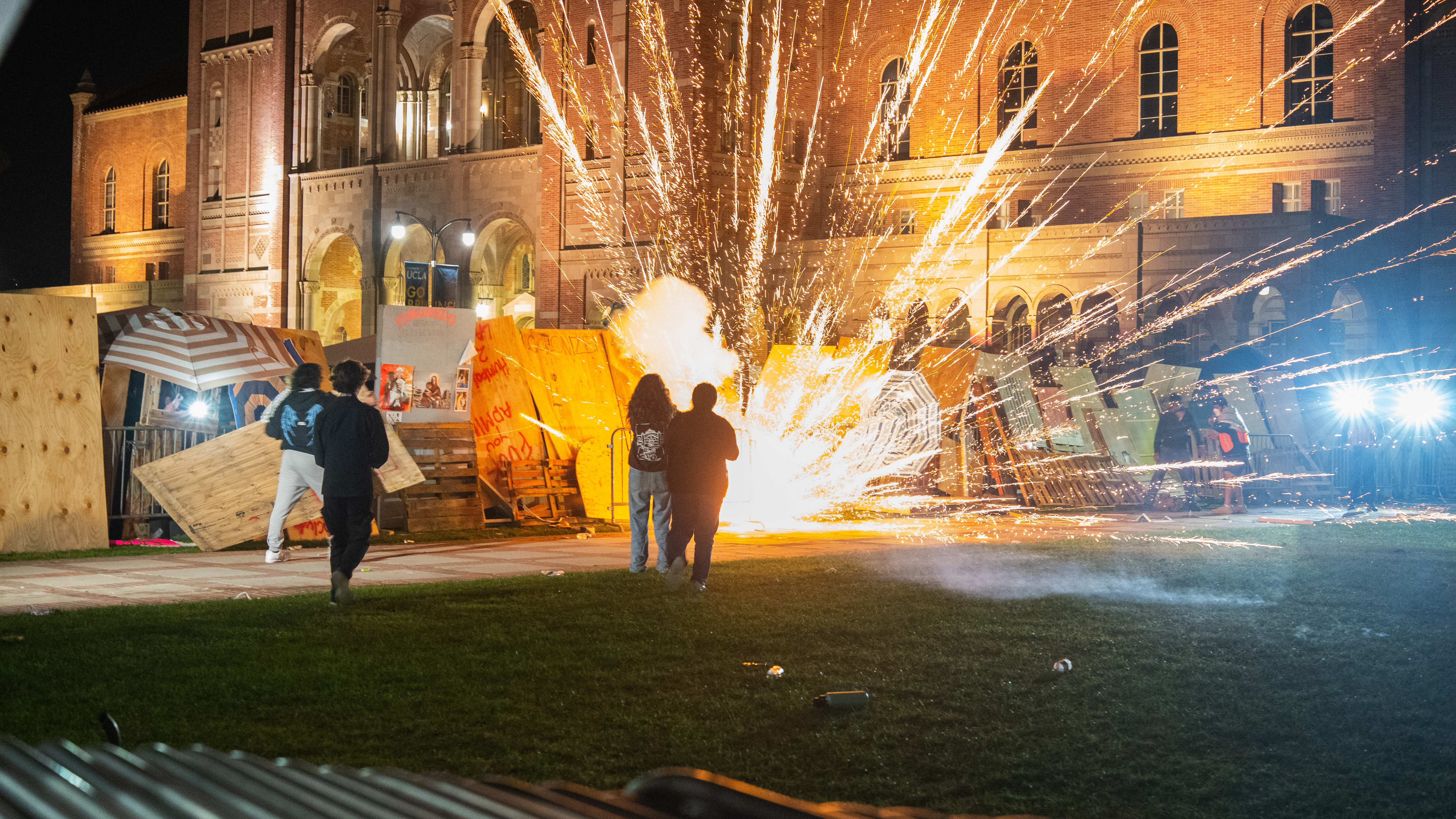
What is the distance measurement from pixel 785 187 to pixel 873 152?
3303 millimetres

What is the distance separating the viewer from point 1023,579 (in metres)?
10.2

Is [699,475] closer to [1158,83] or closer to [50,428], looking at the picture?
[50,428]

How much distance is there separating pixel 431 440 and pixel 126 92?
53.1m

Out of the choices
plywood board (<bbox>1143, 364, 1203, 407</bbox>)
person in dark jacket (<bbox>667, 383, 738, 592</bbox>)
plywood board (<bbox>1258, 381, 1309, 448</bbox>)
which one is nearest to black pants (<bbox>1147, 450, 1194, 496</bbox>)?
plywood board (<bbox>1143, 364, 1203, 407</bbox>)

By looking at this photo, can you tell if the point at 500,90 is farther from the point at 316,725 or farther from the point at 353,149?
the point at 316,725

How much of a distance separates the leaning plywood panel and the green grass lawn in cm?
431

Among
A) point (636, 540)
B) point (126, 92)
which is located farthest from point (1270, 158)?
point (126, 92)

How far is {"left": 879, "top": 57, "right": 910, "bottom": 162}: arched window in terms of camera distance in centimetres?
3750

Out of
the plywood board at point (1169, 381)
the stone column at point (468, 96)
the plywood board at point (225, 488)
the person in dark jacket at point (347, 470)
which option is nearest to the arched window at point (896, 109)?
the stone column at point (468, 96)

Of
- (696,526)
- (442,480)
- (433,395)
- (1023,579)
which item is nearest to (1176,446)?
(1023,579)

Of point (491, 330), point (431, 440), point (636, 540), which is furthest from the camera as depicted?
point (491, 330)

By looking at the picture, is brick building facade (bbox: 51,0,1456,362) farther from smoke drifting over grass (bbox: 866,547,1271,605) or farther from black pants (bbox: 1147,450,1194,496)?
smoke drifting over grass (bbox: 866,547,1271,605)

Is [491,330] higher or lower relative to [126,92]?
lower

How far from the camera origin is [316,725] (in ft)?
17.1
